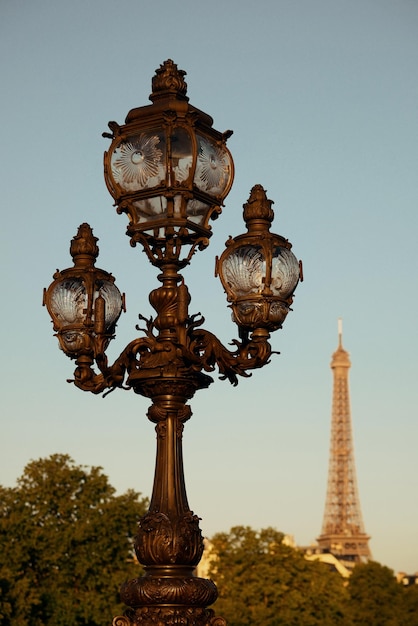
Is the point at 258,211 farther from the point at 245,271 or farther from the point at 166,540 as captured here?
the point at 166,540

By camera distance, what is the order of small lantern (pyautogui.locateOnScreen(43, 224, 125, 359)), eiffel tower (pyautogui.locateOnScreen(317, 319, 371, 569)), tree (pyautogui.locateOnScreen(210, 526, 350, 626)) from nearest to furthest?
1. small lantern (pyautogui.locateOnScreen(43, 224, 125, 359))
2. tree (pyautogui.locateOnScreen(210, 526, 350, 626))
3. eiffel tower (pyautogui.locateOnScreen(317, 319, 371, 569))

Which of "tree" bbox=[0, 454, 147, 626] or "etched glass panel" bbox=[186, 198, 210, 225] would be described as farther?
"tree" bbox=[0, 454, 147, 626]

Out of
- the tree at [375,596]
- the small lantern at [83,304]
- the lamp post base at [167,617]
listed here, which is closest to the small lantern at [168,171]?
the small lantern at [83,304]

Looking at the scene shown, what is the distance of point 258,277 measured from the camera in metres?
9.92

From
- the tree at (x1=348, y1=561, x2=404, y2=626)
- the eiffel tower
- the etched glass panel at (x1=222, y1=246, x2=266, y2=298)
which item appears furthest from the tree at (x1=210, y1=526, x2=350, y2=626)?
the etched glass panel at (x1=222, y1=246, x2=266, y2=298)

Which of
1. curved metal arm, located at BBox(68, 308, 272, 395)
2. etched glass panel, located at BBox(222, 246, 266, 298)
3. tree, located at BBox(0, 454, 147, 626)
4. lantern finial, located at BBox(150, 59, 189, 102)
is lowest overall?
curved metal arm, located at BBox(68, 308, 272, 395)

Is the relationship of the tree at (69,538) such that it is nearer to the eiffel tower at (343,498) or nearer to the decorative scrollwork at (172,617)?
the decorative scrollwork at (172,617)

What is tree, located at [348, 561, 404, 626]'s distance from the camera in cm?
9891

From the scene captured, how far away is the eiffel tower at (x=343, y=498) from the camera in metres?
158

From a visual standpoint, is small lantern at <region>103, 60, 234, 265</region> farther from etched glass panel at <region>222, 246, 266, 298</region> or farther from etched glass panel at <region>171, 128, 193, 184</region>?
etched glass panel at <region>222, 246, 266, 298</region>

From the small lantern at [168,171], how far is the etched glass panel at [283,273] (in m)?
0.58

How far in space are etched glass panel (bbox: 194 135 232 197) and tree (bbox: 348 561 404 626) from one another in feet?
298

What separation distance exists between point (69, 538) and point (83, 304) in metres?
58.3

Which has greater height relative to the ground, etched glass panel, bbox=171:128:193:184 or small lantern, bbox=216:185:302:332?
etched glass panel, bbox=171:128:193:184
